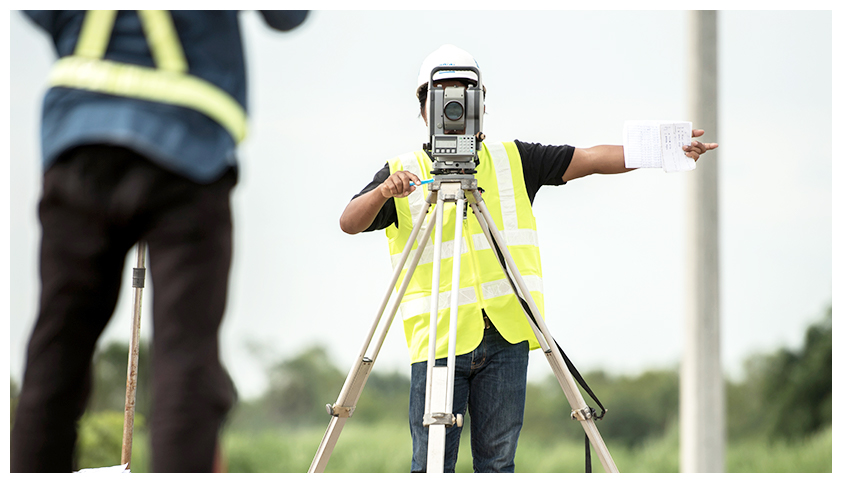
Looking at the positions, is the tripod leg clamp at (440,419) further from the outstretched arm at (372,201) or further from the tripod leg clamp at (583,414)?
the outstretched arm at (372,201)

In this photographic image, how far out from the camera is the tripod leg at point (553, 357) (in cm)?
209

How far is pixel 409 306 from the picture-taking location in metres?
2.44

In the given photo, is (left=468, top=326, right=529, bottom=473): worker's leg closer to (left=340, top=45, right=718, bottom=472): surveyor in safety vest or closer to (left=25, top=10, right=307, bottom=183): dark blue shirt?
(left=340, top=45, right=718, bottom=472): surveyor in safety vest

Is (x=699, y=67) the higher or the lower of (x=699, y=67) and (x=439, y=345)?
the higher

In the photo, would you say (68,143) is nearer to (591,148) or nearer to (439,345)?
(439,345)

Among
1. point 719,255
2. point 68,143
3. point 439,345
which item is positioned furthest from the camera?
point 719,255

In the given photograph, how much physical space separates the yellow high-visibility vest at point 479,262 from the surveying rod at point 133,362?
86cm

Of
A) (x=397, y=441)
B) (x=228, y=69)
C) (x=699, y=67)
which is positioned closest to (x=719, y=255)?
(x=699, y=67)

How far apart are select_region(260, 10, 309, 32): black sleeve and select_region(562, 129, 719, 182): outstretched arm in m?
1.40

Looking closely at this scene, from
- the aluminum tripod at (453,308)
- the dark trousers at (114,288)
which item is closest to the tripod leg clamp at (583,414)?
the aluminum tripod at (453,308)

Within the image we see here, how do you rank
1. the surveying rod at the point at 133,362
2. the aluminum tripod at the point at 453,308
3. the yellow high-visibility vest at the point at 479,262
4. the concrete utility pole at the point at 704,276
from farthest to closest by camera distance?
the concrete utility pole at the point at 704,276 → the yellow high-visibility vest at the point at 479,262 → the surveying rod at the point at 133,362 → the aluminum tripod at the point at 453,308

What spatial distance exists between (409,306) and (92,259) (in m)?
1.43

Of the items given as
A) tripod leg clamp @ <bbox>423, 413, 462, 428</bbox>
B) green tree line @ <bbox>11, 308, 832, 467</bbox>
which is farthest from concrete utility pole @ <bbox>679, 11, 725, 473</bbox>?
tripod leg clamp @ <bbox>423, 413, 462, 428</bbox>

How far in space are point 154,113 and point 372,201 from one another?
3.66 feet
